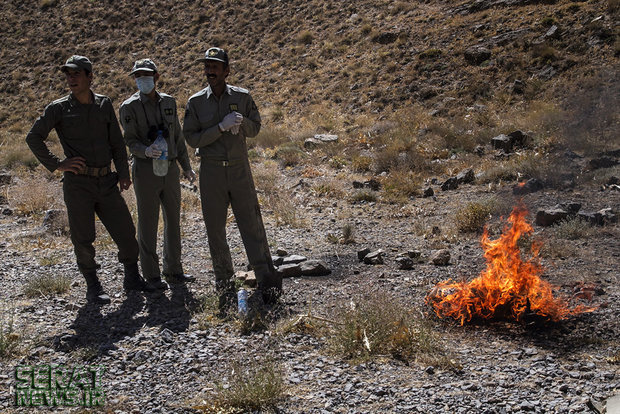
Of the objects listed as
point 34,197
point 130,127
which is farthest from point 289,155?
point 130,127

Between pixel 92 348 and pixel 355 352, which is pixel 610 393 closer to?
pixel 355 352

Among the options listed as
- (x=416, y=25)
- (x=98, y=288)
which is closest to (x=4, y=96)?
(x=416, y=25)

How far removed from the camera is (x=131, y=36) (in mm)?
29016

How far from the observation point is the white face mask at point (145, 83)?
5.73 m

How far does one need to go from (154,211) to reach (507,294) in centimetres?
327

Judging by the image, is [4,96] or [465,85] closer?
[465,85]

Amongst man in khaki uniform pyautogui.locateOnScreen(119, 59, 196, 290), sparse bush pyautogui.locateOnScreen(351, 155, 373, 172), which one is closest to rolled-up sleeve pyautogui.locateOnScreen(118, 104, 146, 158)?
man in khaki uniform pyautogui.locateOnScreen(119, 59, 196, 290)

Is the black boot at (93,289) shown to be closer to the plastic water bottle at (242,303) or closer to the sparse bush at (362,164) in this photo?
the plastic water bottle at (242,303)

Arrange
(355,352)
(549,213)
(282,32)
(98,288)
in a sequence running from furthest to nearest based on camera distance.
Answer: (282,32), (549,213), (98,288), (355,352)

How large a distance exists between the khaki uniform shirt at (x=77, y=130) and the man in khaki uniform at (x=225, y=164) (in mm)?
733

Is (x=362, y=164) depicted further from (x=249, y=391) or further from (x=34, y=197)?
(x=249, y=391)

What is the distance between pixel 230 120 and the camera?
5246mm

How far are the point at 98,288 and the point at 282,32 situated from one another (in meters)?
21.2

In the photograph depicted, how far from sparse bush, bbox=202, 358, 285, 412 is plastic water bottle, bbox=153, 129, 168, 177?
236cm
